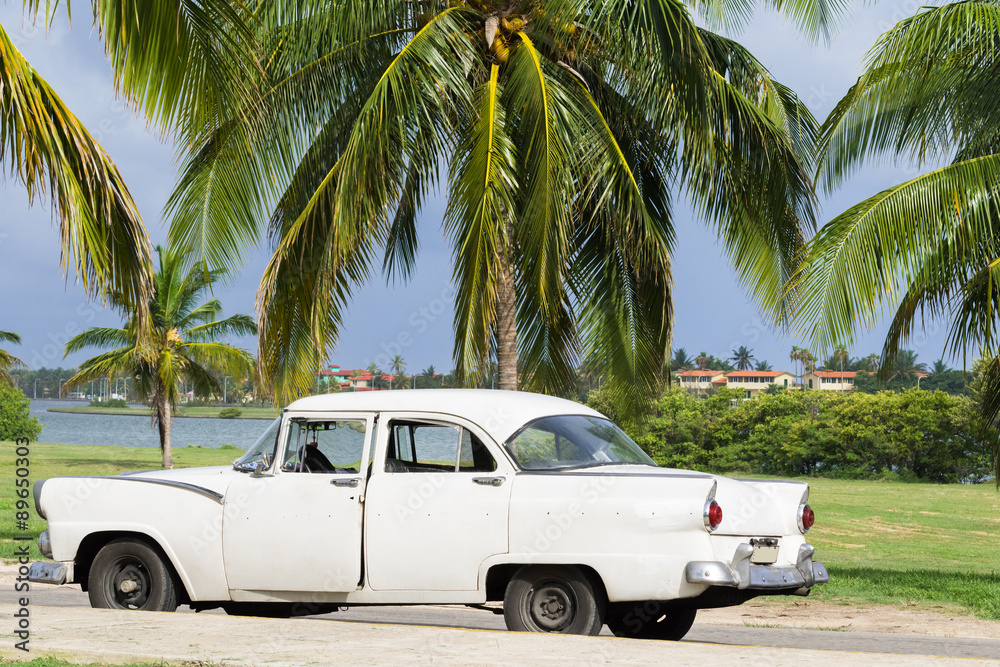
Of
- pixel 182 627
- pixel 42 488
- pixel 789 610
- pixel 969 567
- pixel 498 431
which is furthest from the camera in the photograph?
pixel 969 567

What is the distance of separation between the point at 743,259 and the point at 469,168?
13.9ft

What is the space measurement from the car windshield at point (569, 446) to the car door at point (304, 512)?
116 cm

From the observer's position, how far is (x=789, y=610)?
10.1 m

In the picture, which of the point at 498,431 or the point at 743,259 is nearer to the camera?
the point at 498,431

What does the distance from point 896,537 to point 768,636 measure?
14214mm

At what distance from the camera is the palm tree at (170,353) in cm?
3600

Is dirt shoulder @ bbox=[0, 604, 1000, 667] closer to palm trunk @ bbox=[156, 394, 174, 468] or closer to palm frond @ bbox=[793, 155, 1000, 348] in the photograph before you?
palm frond @ bbox=[793, 155, 1000, 348]

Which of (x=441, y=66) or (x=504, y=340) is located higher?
(x=441, y=66)

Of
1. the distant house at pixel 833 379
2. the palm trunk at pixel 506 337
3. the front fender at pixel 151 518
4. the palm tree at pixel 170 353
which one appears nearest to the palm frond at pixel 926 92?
the palm trunk at pixel 506 337

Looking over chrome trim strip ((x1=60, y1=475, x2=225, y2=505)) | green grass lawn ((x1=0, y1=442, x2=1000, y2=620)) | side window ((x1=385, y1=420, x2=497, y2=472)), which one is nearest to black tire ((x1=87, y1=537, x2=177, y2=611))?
chrome trim strip ((x1=60, y1=475, x2=225, y2=505))

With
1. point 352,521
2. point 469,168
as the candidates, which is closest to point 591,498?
point 352,521

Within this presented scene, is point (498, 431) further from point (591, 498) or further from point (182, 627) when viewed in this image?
point (182, 627)

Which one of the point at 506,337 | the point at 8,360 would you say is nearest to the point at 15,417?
the point at 8,360

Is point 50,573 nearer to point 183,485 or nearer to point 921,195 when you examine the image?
point 183,485
